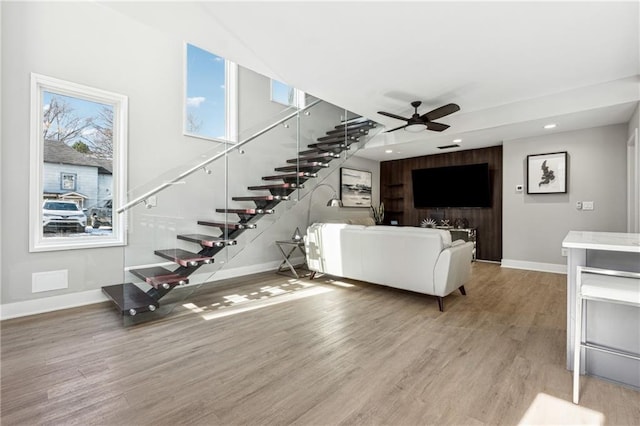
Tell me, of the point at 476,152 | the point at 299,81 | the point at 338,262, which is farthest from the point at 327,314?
the point at 476,152

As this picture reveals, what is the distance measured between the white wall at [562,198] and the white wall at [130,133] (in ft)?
14.2

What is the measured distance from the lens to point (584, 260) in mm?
2096

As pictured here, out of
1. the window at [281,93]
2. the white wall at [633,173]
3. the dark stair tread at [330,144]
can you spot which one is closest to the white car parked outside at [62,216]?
the dark stair tread at [330,144]

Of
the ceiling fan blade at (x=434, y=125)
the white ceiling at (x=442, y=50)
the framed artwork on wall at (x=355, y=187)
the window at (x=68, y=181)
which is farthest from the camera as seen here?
the framed artwork on wall at (x=355, y=187)

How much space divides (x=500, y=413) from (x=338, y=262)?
2.79m

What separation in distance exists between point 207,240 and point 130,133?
1805 mm

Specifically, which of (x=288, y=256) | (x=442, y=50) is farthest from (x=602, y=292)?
(x=288, y=256)

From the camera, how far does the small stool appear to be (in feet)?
5.23

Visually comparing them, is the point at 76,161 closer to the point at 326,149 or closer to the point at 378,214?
the point at 326,149

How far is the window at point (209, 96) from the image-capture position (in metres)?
4.47

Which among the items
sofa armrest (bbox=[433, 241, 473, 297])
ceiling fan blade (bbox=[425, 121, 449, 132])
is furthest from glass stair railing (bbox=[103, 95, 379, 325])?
sofa armrest (bbox=[433, 241, 473, 297])

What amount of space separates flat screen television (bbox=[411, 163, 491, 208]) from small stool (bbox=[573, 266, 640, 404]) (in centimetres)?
477

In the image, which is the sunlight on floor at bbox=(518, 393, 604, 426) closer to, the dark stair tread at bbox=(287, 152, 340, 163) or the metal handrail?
the metal handrail

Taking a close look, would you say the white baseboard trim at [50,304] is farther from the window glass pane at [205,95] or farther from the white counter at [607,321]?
the white counter at [607,321]
